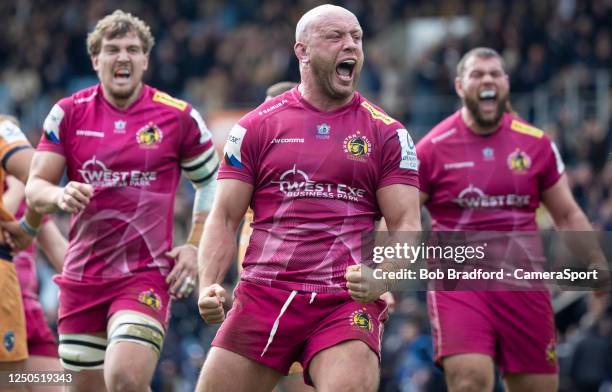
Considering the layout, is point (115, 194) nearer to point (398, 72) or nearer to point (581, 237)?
point (581, 237)

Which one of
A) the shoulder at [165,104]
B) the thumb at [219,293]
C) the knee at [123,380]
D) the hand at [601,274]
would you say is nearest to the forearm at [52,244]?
the shoulder at [165,104]

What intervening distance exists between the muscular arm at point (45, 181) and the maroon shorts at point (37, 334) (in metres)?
1.33

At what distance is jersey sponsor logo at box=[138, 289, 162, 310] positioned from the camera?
8.14m

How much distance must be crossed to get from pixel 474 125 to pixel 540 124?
10.2 m

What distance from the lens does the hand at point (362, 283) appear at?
20.8ft

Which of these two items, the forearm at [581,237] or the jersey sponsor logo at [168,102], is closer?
the jersey sponsor logo at [168,102]

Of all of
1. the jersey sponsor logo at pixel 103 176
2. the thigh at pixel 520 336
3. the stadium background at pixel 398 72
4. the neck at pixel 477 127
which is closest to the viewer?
the jersey sponsor logo at pixel 103 176

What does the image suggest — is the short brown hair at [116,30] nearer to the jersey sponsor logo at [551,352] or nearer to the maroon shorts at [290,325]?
the maroon shorts at [290,325]

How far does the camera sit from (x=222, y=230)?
6.80 meters

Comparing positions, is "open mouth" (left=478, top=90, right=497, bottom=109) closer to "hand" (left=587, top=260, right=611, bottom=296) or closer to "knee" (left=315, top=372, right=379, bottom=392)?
"hand" (left=587, top=260, right=611, bottom=296)

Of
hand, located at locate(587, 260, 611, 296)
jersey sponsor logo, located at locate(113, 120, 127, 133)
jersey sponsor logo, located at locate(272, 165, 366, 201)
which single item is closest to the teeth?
hand, located at locate(587, 260, 611, 296)

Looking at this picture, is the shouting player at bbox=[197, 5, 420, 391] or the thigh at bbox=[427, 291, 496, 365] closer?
the shouting player at bbox=[197, 5, 420, 391]

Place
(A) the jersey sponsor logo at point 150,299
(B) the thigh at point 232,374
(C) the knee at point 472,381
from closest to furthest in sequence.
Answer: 1. (B) the thigh at point 232,374
2. (A) the jersey sponsor logo at point 150,299
3. (C) the knee at point 472,381

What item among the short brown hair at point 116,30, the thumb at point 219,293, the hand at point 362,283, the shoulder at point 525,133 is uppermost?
the short brown hair at point 116,30
